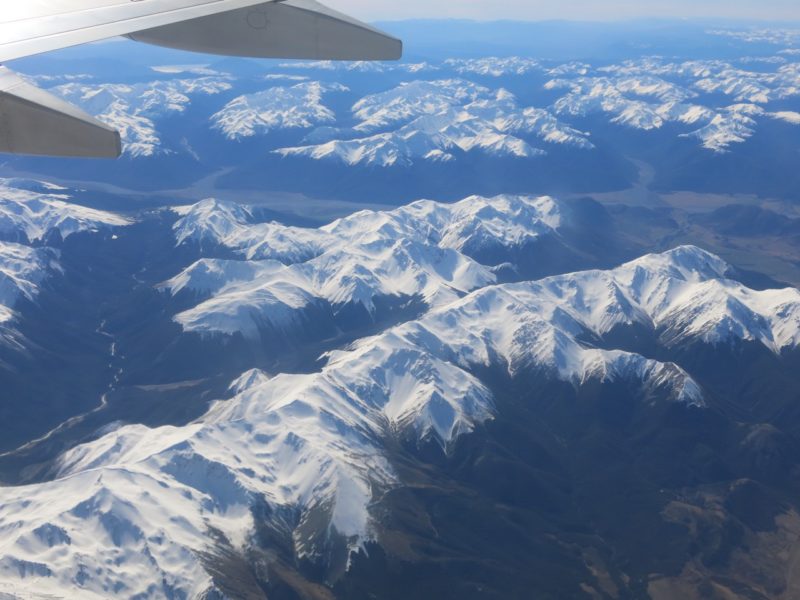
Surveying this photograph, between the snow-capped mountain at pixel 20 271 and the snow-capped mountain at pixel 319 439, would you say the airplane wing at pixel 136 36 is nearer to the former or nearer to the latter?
the snow-capped mountain at pixel 319 439

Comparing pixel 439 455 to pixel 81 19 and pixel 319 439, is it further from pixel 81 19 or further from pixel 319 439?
pixel 81 19

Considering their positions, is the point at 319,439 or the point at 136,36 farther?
the point at 319,439

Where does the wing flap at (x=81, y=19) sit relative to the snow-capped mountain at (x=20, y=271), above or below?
above

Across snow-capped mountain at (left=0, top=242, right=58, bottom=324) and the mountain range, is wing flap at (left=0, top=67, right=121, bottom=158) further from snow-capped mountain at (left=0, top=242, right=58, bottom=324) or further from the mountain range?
→ snow-capped mountain at (left=0, top=242, right=58, bottom=324)

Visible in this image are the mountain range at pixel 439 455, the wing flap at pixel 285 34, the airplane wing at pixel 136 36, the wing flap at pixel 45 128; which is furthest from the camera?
the mountain range at pixel 439 455

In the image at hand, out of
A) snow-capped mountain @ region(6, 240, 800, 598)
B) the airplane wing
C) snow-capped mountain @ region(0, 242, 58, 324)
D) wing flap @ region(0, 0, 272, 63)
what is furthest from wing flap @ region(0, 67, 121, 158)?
snow-capped mountain @ region(0, 242, 58, 324)

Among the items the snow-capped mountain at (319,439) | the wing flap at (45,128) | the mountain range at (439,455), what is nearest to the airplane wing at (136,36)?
the wing flap at (45,128)

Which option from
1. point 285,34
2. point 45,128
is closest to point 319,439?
point 285,34
